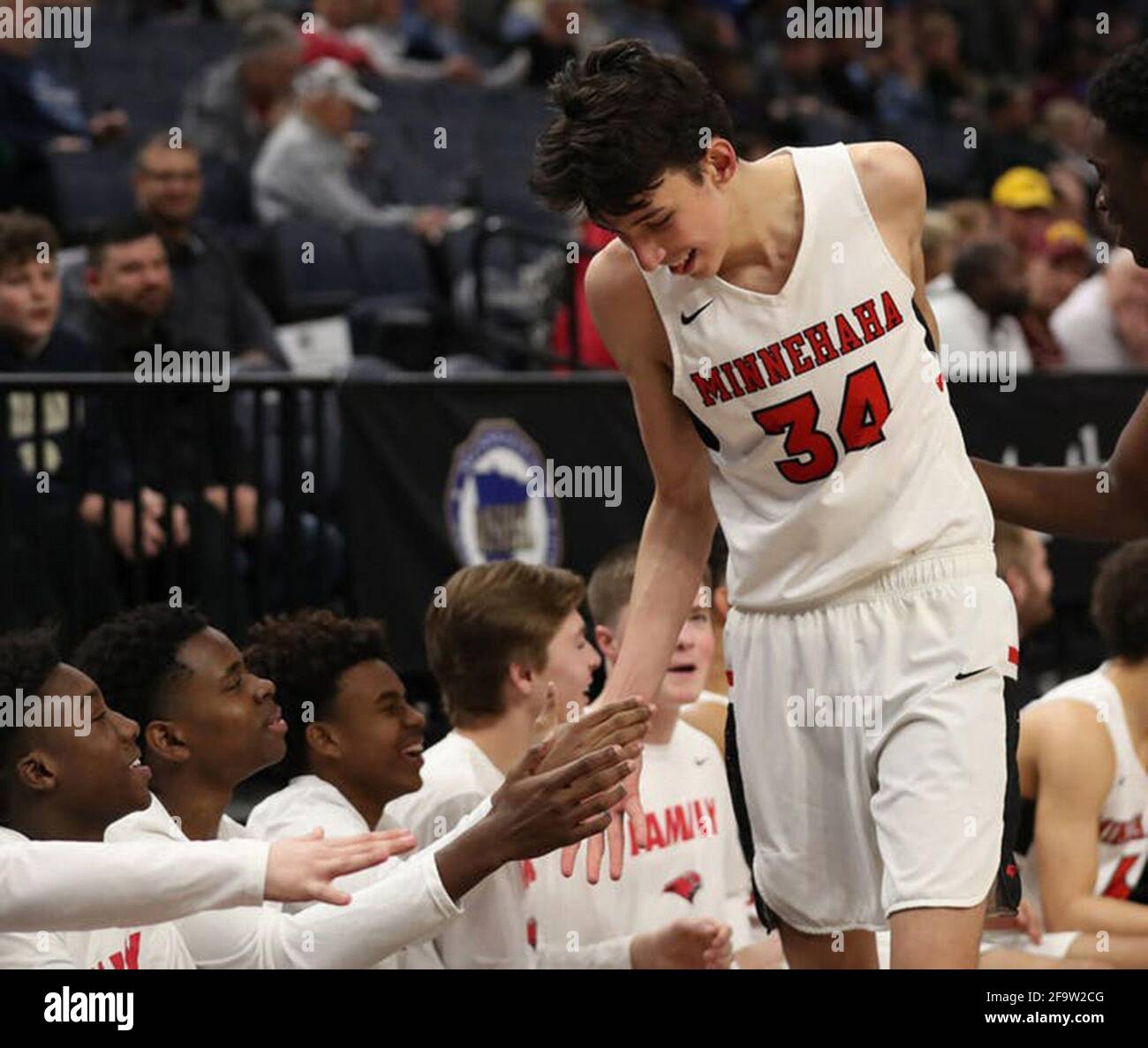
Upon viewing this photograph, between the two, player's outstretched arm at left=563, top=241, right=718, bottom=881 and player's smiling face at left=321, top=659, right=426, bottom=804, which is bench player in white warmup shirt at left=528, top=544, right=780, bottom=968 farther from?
player's outstretched arm at left=563, top=241, right=718, bottom=881

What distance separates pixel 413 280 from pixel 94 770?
6490 mm

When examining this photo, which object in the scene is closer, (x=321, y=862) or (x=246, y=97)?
(x=321, y=862)

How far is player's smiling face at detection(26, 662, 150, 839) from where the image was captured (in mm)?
3662

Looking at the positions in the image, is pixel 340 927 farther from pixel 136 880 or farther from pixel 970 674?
pixel 970 674

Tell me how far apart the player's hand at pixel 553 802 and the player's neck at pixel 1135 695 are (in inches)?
90.9

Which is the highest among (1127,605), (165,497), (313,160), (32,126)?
(32,126)

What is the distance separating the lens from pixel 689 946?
179 inches

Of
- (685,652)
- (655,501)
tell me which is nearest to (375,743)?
(655,501)

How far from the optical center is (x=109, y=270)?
7.11 metres

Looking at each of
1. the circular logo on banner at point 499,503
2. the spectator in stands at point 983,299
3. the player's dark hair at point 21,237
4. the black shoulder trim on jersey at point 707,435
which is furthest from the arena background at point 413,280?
the black shoulder trim on jersey at point 707,435

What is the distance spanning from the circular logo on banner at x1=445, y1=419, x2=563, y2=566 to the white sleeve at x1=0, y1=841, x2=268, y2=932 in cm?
317
